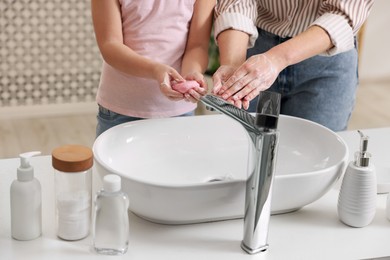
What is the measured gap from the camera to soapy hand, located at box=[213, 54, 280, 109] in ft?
4.95

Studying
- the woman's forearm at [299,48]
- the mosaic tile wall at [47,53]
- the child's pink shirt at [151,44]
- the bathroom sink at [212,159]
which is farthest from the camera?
the mosaic tile wall at [47,53]

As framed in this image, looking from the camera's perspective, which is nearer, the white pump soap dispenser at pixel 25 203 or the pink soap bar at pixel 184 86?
the white pump soap dispenser at pixel 25 203

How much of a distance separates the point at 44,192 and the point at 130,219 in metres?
0.19

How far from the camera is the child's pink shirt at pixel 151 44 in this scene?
174cm

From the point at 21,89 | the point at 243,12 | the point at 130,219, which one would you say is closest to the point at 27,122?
the point at 21,89

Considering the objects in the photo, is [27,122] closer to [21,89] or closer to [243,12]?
[21,89]

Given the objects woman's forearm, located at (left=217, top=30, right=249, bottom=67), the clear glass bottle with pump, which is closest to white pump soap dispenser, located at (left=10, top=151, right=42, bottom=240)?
the clear glass bottle with pump

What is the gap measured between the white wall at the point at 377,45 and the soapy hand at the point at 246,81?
271 centimetres

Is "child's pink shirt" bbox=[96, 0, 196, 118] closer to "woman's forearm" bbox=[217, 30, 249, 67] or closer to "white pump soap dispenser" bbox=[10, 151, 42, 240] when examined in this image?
"woman's forearm" bbox=[217, 30, 249, 67]

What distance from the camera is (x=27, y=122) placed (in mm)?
3539

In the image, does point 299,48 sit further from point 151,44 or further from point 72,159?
point 72,159

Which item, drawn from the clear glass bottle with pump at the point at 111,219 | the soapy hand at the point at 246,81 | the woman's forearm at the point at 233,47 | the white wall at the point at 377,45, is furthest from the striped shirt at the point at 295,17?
the white wall at the point at 377,45

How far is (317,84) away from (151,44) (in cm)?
43

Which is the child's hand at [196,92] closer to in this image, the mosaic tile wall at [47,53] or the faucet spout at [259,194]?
the faucet spout at [259,194]
